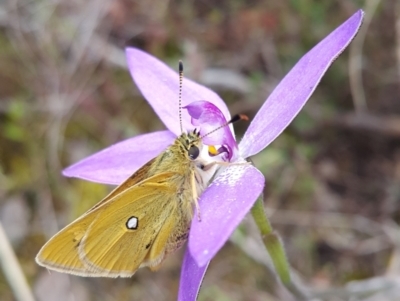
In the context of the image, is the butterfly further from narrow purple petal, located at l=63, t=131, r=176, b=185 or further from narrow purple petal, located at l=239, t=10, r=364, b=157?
narrow purple petal, located at l=63, t=131, r=176, b=185

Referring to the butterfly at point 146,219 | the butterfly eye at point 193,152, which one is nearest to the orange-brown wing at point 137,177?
the butterfly at point 146,219

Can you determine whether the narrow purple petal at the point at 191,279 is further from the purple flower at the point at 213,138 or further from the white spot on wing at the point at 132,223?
the white spot on wing at the point at 132,223

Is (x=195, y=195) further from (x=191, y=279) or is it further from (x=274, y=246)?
(x=274, y=246)

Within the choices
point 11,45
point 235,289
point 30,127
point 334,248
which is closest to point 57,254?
point 235,289

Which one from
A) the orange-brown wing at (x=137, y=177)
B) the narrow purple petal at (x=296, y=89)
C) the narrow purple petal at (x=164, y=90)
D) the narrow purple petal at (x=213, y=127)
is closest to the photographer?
the narrow purple petal at (x=296, y=89)

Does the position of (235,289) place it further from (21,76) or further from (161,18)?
(21,76)

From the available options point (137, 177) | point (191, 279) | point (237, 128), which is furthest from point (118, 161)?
point (237, 128)
